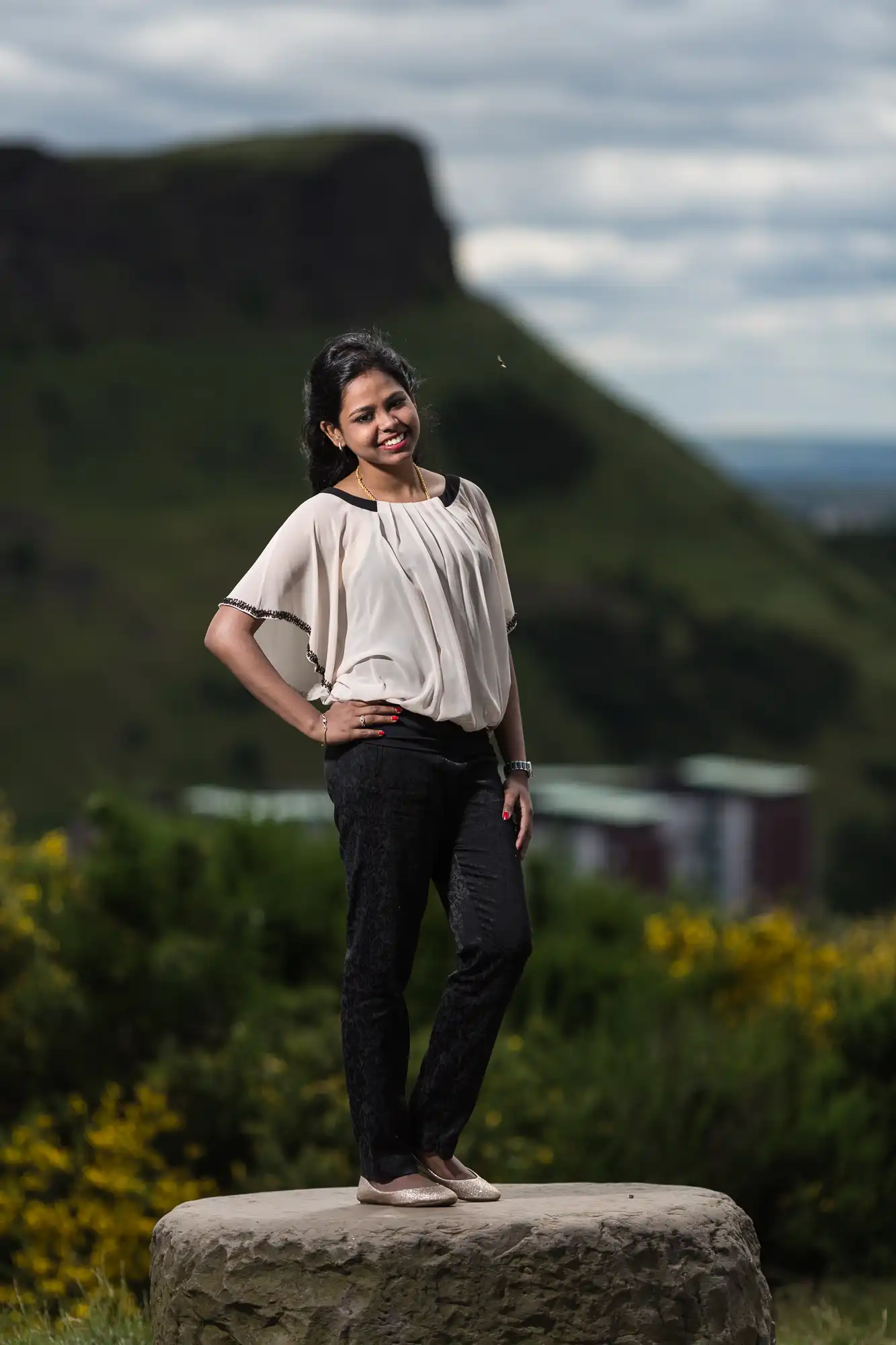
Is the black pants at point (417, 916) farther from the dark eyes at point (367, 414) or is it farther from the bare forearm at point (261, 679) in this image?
the dark eyes at point (367, 414)

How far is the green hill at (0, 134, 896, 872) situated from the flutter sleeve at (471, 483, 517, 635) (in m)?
80.1

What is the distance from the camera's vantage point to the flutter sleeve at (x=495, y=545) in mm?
6660

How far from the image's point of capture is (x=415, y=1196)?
6.38 m

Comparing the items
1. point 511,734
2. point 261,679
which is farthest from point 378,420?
point 511,734

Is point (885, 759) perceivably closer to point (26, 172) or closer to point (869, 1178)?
point (26, 172)

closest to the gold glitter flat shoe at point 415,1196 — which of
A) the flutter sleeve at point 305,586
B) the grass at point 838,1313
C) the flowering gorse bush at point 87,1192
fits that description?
the flutter sleeve at point 305,586

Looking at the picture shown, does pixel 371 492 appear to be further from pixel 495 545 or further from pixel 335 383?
pixel 495 545

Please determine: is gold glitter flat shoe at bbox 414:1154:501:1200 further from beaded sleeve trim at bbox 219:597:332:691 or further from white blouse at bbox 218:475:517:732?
beaded sleeve trim at bbox 219:597:332:691

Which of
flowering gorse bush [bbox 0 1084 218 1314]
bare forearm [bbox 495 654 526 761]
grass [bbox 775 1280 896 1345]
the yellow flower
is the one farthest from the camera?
the yellow flower

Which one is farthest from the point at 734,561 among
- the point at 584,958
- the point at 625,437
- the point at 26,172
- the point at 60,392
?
the point at 584,958

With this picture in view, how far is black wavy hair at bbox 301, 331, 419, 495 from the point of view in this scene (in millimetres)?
6535

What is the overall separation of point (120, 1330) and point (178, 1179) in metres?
3.78

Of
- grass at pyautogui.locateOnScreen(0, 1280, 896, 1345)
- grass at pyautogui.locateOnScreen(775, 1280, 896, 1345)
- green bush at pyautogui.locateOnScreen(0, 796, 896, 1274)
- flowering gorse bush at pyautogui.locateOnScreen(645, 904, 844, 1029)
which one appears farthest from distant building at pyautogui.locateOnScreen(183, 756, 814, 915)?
grass at pyautogui.locateOnScreen(0, 1280, 896, 1345)

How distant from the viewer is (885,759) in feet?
353
